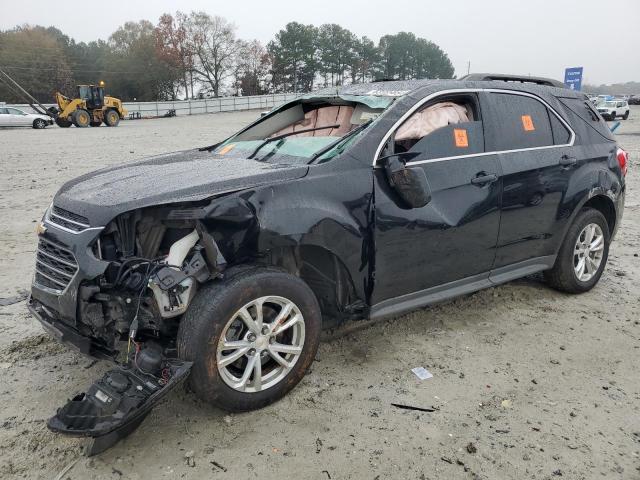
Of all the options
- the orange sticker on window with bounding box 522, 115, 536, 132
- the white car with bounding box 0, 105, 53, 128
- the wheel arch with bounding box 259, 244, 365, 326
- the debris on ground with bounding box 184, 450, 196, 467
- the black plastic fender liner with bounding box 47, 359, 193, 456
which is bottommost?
the debris on ground with bounding box 184, 450, 196, 467

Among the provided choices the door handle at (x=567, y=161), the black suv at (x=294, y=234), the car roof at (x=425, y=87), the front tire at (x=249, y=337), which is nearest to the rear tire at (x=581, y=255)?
the black suv at (x=294, y=234)

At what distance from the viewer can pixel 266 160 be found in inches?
140

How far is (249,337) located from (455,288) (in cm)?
162

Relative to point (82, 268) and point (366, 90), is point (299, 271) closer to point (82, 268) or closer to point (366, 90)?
point (82, 268)

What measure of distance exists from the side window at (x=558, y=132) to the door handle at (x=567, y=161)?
0.45 feet

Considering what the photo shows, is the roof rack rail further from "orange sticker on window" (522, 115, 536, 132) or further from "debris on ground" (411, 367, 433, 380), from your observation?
"debris on ground" (411, 367, 433, 380)

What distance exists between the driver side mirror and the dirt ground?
42.9 inches

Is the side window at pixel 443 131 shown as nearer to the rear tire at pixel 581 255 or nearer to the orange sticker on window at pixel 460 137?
the orange sticker on window at pixel 460 137

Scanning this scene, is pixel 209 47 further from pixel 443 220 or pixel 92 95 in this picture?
pixel 443 220

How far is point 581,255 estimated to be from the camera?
4.66 meters

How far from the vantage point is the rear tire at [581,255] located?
4484 millimetres

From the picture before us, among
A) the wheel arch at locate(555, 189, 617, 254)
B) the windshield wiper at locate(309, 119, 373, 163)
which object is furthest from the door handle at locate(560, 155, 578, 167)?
the windshield wiper at locate(309, 119, 373, 163)

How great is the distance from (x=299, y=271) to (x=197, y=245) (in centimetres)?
71

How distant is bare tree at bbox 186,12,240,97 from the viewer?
2763 inches
